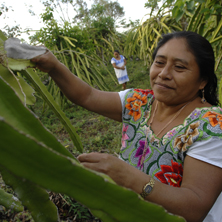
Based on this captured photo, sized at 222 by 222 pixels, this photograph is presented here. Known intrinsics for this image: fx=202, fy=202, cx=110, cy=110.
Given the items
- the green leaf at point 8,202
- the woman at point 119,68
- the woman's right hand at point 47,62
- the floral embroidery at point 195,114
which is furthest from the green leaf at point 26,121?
the woman at point 119,68

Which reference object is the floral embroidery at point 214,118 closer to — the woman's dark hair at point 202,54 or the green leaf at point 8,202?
the woman's dark hair at point 202,54

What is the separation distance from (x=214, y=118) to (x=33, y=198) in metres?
0.60

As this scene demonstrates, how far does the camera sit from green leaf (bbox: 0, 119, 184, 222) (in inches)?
9.2

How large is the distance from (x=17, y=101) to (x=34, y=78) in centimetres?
29

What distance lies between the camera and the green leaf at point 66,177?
0.77ft

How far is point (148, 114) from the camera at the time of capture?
89cm

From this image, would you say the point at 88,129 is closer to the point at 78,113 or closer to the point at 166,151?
the point at 78,113

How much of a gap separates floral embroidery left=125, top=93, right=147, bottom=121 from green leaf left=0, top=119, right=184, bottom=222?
2.09 ft

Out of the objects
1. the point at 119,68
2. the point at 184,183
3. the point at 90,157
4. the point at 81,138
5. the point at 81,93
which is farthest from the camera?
the point at 119,68

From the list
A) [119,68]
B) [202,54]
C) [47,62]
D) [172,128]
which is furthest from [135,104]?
[119,68]

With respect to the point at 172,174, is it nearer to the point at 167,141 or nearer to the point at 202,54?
the point at 167,141

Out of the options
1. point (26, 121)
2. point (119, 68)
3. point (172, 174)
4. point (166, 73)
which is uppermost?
point (26, 121)

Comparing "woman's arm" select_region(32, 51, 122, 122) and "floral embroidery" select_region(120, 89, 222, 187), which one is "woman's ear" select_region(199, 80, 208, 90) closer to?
"floral embroidery" select_region(120, 89, 222, 187)

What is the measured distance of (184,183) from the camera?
1.99 feet
